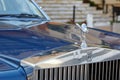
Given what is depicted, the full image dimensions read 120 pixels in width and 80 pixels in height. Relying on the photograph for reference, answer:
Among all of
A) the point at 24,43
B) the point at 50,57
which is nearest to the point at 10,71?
the point at 50,57

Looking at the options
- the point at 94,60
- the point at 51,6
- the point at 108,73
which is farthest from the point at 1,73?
the point at 51,6

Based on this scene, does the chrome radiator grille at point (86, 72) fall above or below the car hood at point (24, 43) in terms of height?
below

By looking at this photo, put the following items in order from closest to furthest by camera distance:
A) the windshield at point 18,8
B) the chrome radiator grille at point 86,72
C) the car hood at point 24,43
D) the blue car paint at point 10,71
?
the blue car paint at point 10,71, the chrome radiator grille at point 86,72, the car hood at point 24,43, the windshield at point 18,8

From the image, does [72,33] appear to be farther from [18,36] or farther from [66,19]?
[66,19]

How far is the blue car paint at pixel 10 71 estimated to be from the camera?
220 cm

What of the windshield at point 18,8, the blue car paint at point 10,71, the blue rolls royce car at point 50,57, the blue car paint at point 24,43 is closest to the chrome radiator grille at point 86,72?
the blue rolls royce car at point 50,57

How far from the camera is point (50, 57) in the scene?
238 cm

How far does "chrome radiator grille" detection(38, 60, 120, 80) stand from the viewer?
231cm

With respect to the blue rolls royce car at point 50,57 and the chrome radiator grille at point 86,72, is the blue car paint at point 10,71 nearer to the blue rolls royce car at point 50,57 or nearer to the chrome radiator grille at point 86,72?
the blue rolls royce car at point 50,57

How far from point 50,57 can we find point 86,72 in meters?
0.28

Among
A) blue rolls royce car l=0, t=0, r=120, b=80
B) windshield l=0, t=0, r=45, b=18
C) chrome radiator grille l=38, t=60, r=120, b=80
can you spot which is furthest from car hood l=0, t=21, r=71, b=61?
windshield l=0, t=0, r=45, b=18

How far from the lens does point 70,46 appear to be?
263 cm

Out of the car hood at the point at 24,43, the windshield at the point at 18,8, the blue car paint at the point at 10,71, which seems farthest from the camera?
the windshield at the point at 18,8

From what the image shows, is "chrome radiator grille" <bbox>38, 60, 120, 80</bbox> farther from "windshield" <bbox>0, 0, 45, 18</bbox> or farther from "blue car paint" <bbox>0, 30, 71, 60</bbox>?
"windshield" <bbox>0, 0, 45, 18</bbox>
